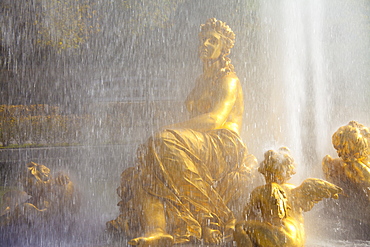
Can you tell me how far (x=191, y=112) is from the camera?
3793 millimetres

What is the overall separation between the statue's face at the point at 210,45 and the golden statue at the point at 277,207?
1.36 metres

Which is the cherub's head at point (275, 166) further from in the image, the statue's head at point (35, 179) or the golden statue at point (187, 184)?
the statue's head at point (35, 179)

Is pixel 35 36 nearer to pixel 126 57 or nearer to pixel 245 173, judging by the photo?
pixel 126 57

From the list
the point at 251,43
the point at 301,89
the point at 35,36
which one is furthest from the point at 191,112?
the point at 35,36

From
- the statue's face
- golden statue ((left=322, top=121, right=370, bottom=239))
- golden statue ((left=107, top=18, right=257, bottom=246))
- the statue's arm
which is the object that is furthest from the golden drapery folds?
the statue's face

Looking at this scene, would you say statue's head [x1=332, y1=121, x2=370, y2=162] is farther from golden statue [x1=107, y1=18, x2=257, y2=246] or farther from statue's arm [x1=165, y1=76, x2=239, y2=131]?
statue's arm [x1=165, y1=76, x2=239, y2=131]

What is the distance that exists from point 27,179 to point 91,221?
76 cm

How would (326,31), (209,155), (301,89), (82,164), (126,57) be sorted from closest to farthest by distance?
(209,155) < (301,89) < (326,31) < (82,164) < (126,57)

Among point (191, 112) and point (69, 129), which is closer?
point (191, 112)

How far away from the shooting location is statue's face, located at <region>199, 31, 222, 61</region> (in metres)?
3.64

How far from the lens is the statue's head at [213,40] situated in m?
3.64

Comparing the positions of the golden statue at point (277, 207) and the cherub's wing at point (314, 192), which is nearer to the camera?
the golden statue at point (277, 207)

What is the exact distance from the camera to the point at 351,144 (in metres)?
2.93

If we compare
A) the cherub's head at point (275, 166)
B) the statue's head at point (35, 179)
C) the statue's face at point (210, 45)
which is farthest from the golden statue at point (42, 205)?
the cherub's head at point (275, 166)
